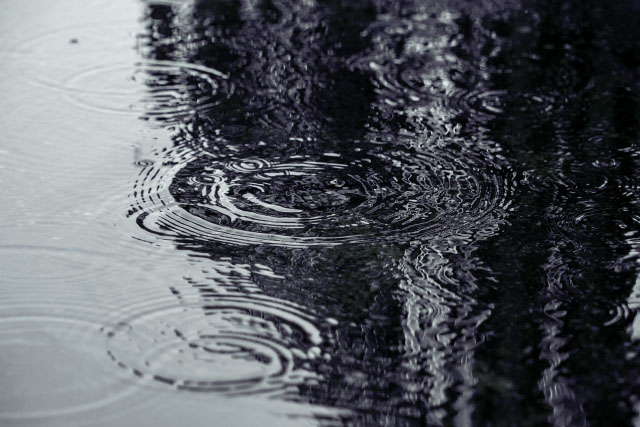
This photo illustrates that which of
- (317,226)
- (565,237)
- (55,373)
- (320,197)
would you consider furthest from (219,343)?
(565,237)

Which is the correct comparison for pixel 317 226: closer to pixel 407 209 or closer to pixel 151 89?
pixel 407 209

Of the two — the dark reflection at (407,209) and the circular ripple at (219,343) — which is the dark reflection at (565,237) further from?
the circular ripple at (219,343)

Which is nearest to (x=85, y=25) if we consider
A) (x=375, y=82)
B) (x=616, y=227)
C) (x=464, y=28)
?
(x=375, y=82)

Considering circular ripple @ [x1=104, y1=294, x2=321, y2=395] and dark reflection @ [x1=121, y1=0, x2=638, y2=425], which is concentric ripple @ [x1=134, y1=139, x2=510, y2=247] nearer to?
dark reflection @ [x1=121, y1=0, x2=638, y2=425]

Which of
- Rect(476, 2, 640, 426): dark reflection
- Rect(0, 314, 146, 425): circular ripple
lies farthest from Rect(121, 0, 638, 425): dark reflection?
Rect(0, 314, 146, 425): circular ripple

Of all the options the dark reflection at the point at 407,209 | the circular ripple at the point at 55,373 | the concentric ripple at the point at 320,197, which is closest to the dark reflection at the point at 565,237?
the dark reflection at the point at 407,209
